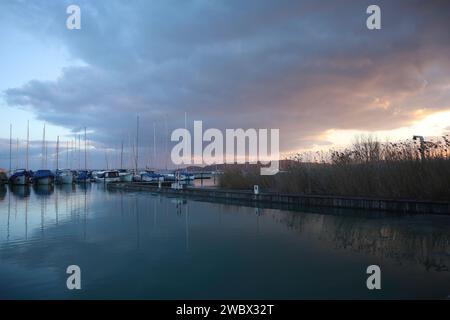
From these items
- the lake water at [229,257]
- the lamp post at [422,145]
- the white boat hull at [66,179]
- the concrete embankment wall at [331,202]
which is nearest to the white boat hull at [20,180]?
the white boat hull at [66,179]

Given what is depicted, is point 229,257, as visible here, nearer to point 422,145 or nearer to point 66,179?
point 422,145

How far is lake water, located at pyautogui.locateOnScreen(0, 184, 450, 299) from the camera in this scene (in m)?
5.36

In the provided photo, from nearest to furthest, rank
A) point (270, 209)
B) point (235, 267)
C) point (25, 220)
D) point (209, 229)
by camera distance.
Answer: point (235, 267)
point (209, 229)
point (25, 220)
point (270, 209)

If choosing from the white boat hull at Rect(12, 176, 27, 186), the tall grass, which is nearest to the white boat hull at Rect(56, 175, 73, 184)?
the white boat hull at Rect(12, 176, 27, 186)

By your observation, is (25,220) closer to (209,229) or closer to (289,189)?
(209,229)

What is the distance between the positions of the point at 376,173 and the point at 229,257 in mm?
10195

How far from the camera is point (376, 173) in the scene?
15.1 m

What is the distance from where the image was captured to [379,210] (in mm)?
13227

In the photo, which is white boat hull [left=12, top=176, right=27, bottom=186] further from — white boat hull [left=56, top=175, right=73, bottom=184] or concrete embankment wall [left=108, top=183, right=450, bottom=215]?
concrete embankment wall [left=108, top=183, right=450, bottom=215]

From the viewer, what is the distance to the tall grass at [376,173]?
505 inches

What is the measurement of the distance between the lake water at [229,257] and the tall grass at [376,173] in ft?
7.04

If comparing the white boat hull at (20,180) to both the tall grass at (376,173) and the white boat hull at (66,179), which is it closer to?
the white boat hull at (66,179)
